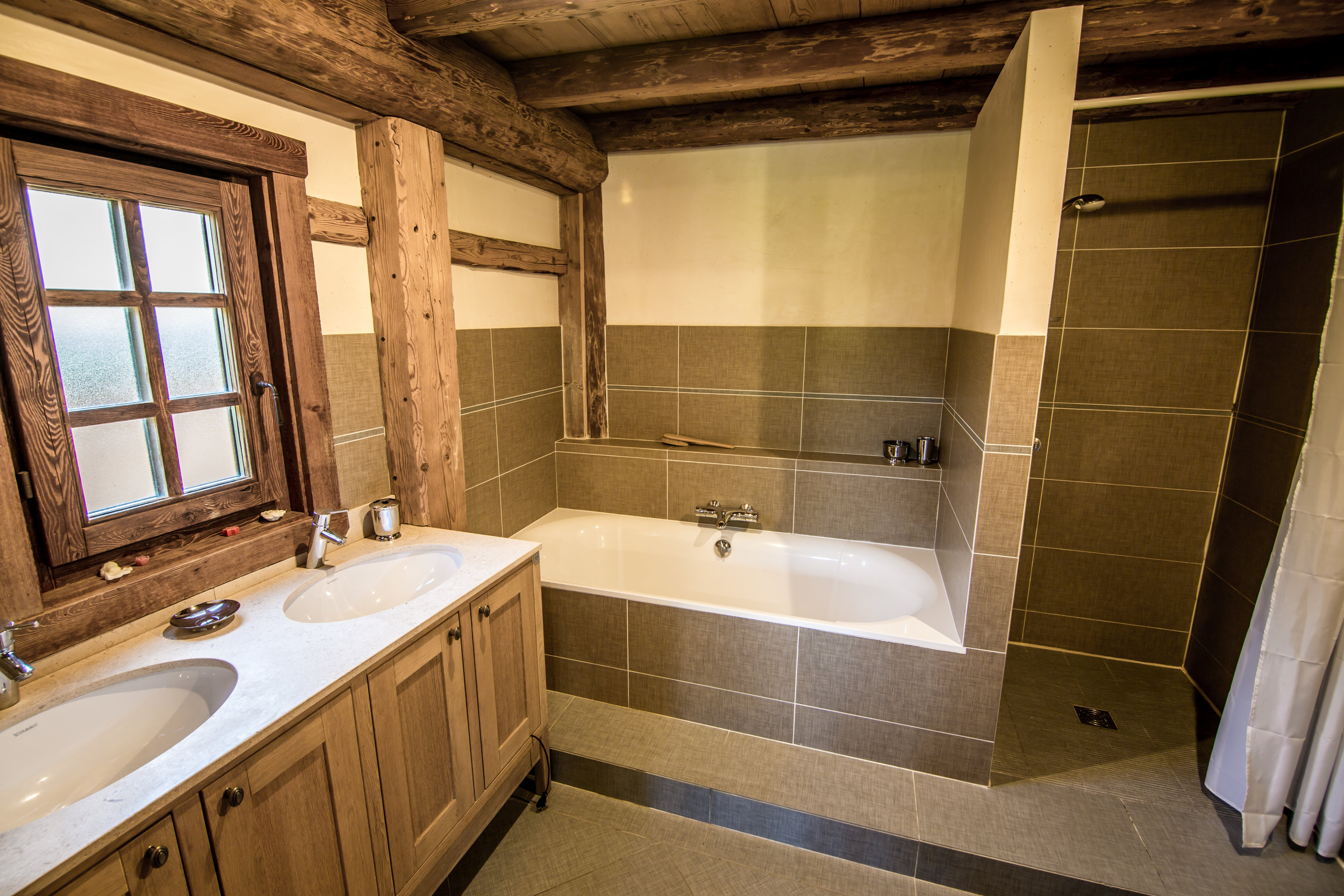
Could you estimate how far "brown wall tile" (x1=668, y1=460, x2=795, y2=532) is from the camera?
3039 mm

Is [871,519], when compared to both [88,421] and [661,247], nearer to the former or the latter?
[661,247]

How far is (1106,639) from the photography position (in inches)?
112

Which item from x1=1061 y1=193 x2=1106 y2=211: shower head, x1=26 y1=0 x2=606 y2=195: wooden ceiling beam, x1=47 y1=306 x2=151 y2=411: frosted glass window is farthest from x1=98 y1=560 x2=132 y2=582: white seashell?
x1=1061 y1=193 x2=1106 y2=211: shower head

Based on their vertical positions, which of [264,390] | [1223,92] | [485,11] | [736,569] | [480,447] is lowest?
[736,569]

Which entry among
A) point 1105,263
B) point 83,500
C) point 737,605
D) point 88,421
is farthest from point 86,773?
point 1105,263

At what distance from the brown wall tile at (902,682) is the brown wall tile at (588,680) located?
73 cm

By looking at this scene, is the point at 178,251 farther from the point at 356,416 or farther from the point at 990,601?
the point at 990,601

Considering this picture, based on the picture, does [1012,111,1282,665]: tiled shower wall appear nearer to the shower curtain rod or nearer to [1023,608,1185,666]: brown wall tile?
[1023,608,1185,666]: brown wall tile

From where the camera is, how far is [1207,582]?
2.62 m

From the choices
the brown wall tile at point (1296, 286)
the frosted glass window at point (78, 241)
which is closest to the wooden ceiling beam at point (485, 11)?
the frosted glass window at point (78, 241)

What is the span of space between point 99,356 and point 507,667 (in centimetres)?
131

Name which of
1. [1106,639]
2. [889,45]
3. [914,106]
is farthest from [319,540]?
[1106,639]

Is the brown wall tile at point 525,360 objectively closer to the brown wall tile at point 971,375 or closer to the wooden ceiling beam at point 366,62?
the wooden ceiling beam at point 366,62

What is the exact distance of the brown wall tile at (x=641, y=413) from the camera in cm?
328
